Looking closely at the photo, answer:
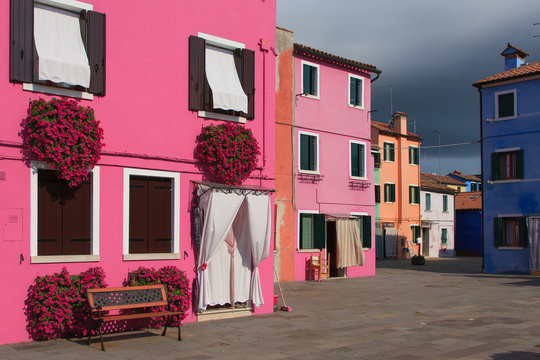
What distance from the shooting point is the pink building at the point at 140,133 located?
9.62 metres

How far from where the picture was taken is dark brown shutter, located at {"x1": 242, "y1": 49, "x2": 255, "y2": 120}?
13234 millimetres

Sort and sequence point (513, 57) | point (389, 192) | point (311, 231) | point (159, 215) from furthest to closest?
point (389, 192) < point (513, 57) < point (311, 231) < point (159, 215)

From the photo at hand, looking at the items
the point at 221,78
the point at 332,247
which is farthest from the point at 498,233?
the point at 221,78

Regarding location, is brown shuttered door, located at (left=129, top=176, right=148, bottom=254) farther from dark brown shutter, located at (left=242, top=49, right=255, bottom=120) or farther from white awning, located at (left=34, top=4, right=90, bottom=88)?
dark brown shutter, located at (left=242, top=49, right=255, bottom=120)

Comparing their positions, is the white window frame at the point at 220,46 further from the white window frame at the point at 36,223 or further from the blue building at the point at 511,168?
the blue building at the point at 511,168

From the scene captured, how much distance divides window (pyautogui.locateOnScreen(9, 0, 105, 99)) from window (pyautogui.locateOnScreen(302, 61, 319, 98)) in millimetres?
13595

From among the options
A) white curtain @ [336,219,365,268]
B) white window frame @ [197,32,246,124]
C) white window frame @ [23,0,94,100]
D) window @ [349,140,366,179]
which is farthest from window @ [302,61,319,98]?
white window frame @ [23,0,94,100]

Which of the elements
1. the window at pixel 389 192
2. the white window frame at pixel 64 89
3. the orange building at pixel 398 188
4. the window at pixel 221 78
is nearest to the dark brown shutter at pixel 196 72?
the window at pixel 221 78

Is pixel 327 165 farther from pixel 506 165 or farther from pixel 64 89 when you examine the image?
Result: pixel 64 89

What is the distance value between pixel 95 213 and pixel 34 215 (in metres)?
1.11

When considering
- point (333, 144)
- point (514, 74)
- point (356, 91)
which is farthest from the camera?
point (514, 74)

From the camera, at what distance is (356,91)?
25719 mm

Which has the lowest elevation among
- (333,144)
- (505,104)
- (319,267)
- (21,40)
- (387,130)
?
Answer: (319,267)

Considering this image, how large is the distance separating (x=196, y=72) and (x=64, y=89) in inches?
119
